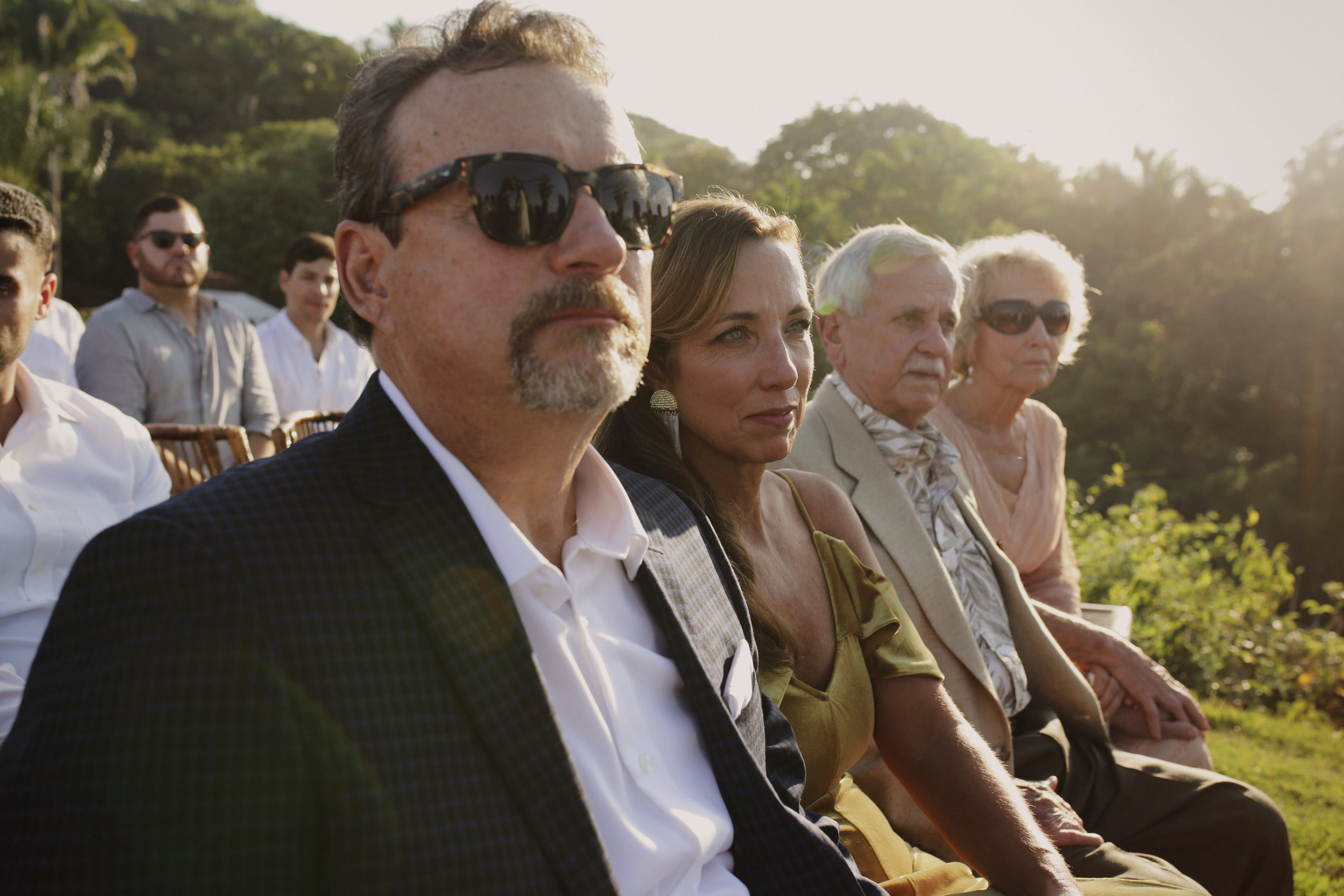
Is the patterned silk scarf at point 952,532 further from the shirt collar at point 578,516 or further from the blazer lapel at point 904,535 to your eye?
the shirt collar at point 578,516

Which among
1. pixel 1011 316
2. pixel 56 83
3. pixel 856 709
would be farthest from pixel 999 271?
pixel 56 83

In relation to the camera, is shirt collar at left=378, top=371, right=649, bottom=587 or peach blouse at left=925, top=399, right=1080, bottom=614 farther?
peach blouse at left=925, top=399, right=1080, bottom=614

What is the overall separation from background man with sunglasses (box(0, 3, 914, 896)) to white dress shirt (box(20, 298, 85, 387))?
356 centimetres

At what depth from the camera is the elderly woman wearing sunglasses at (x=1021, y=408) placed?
153 inches

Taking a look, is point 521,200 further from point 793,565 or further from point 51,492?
point 51,492

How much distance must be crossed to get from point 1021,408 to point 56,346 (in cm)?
464

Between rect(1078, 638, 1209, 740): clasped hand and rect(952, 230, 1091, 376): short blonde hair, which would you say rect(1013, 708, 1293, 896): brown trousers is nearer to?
rect(1078, 638, 1209, 740): clasped hand

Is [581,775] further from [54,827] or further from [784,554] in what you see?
[784,554]

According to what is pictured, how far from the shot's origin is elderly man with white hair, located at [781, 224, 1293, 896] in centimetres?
280

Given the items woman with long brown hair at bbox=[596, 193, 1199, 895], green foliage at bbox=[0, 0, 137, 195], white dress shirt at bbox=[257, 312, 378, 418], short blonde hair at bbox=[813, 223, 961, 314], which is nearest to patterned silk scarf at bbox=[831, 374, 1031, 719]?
short blonde hair at bbox=[813, 223, 961, 314]

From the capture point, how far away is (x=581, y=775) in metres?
1.34

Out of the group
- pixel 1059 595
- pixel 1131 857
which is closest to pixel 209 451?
pixel 1131 857

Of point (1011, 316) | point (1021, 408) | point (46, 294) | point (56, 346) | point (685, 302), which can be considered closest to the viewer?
point (685, 302)

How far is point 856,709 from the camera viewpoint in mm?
2066
